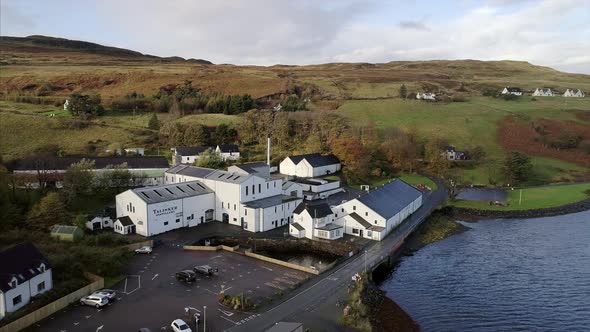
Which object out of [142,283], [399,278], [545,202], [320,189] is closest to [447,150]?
[545,202]

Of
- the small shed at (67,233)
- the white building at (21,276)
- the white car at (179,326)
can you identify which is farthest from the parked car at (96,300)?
the small shed at (67,233)

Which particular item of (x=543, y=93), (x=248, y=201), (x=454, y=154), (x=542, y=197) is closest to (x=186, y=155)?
(x=248, y=201)

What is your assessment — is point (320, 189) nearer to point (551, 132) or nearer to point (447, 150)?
point (447, 150)

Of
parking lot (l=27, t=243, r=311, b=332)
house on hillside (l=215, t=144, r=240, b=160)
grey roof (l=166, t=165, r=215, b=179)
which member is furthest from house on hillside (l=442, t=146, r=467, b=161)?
parking lot (l=27, t=243, r=311, b=332)

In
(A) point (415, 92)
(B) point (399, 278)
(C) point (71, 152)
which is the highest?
(A) point (415, 92)

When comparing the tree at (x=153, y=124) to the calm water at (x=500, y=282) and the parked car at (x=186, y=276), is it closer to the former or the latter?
the parked car at (x=186, y=276)

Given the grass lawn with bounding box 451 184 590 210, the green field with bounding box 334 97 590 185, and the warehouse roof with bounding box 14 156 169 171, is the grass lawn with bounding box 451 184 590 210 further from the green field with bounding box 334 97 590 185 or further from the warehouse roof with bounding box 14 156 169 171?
the warehouse roof with bounding box 14 156 169 171

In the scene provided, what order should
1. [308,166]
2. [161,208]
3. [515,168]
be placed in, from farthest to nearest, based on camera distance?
[308,166] → [515,168] → [161,208]

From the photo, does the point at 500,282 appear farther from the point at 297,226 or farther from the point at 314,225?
the point at 297,226
